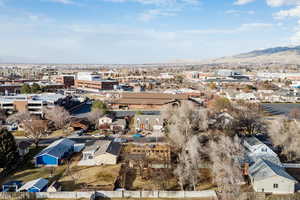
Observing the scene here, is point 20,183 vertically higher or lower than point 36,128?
lower

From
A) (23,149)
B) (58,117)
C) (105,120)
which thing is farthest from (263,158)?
(58,117)

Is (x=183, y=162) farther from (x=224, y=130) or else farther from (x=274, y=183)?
(x=224, y=130)

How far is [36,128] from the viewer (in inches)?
1091

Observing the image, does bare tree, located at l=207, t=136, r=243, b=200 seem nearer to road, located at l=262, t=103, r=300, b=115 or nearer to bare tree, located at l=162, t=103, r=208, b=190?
bare tree, located at l=162, t=103, r=208, b=190

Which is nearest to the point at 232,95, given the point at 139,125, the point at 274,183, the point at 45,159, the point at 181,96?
the point at 181,96

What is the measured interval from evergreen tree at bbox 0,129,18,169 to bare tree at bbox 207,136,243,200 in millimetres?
17391

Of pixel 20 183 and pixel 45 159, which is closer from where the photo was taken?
pixel 20 183

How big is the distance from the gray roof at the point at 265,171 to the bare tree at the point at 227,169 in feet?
3.51

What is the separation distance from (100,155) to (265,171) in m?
14.3

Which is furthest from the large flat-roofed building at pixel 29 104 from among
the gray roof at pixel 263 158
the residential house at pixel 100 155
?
the gray roof at pixel 263 158

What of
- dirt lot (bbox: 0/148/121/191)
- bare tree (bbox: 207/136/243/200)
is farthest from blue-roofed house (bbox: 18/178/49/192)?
bare tree (bbox: 207/136/243/200)

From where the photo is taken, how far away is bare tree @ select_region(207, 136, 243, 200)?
1538 cm

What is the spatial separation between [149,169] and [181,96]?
33.0 meters

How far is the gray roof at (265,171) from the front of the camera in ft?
57.9
